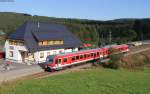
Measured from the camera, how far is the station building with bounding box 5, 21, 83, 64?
40094mm

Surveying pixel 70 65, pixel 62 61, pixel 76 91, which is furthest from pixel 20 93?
pixel 70 65

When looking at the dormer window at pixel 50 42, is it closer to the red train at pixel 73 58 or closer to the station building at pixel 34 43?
the station building at pixel 34 43

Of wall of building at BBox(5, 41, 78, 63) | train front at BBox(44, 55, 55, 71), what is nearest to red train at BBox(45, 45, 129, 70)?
train front at BBox(44, 55, 55, 71)

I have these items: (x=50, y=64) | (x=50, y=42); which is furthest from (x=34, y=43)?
(x=50, y=64)

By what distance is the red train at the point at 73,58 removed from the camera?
107ft

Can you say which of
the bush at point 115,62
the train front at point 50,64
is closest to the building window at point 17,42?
the train front at point 50,64

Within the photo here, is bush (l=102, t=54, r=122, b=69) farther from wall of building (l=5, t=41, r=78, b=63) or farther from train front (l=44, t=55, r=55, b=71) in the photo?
train front (l=44, t=55, r=55, b=71)

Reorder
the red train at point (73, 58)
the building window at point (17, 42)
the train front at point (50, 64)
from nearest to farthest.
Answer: the train front at point (50, 64) → the red train at point (73, 58) → the building window at point (17, 42)

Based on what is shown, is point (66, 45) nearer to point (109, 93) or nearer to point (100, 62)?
point (100, 62)

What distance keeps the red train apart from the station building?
5532mm

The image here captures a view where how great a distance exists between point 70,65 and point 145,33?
93.5 meters

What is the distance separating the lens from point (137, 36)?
11112 cm

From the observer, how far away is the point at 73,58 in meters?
36.2

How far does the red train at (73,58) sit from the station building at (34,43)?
553 centimetres
